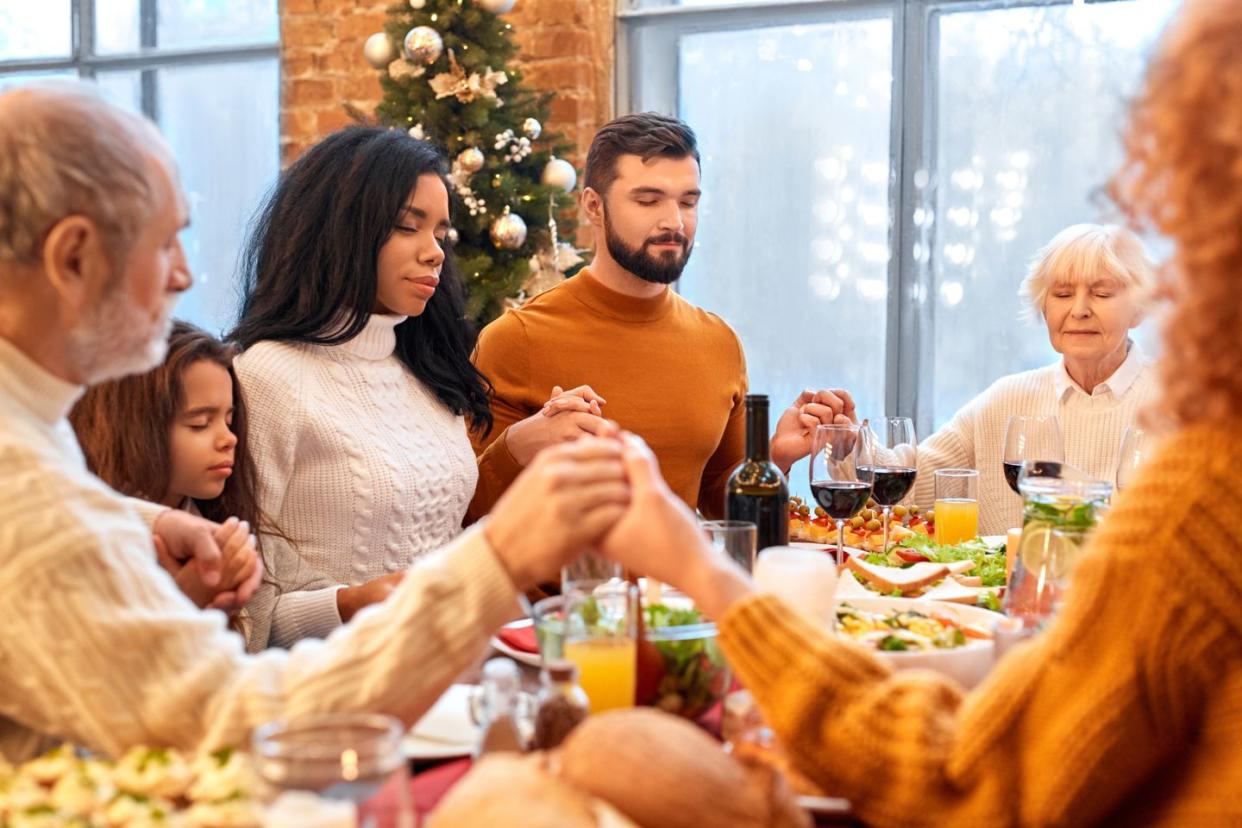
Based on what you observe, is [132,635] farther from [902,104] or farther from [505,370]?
[902,104]

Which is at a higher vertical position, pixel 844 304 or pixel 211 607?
pixel 844 304

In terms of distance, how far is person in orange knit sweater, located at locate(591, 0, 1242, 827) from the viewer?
1.00m

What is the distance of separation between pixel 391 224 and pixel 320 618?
2.64ft

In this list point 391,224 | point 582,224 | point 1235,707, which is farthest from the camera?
point 582,224

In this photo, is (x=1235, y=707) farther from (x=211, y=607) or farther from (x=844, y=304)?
(x=844, y=304)

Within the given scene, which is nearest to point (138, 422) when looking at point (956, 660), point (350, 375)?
point (350, 375)

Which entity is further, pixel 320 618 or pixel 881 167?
pixel 881 167

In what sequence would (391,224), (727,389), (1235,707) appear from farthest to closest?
(727,389), (391,224), (1235,707)

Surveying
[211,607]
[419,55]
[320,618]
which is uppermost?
[419,55]

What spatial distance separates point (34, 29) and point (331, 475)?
476cm

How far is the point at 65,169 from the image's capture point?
1210mm

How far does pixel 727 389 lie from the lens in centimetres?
359

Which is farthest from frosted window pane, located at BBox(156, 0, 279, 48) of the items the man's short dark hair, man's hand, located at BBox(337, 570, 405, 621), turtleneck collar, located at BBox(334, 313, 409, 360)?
man's hand, located at BBox(337, 570, 405, 621)

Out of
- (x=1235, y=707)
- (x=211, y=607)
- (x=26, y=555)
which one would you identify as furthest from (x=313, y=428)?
(x=1235, y=707)
